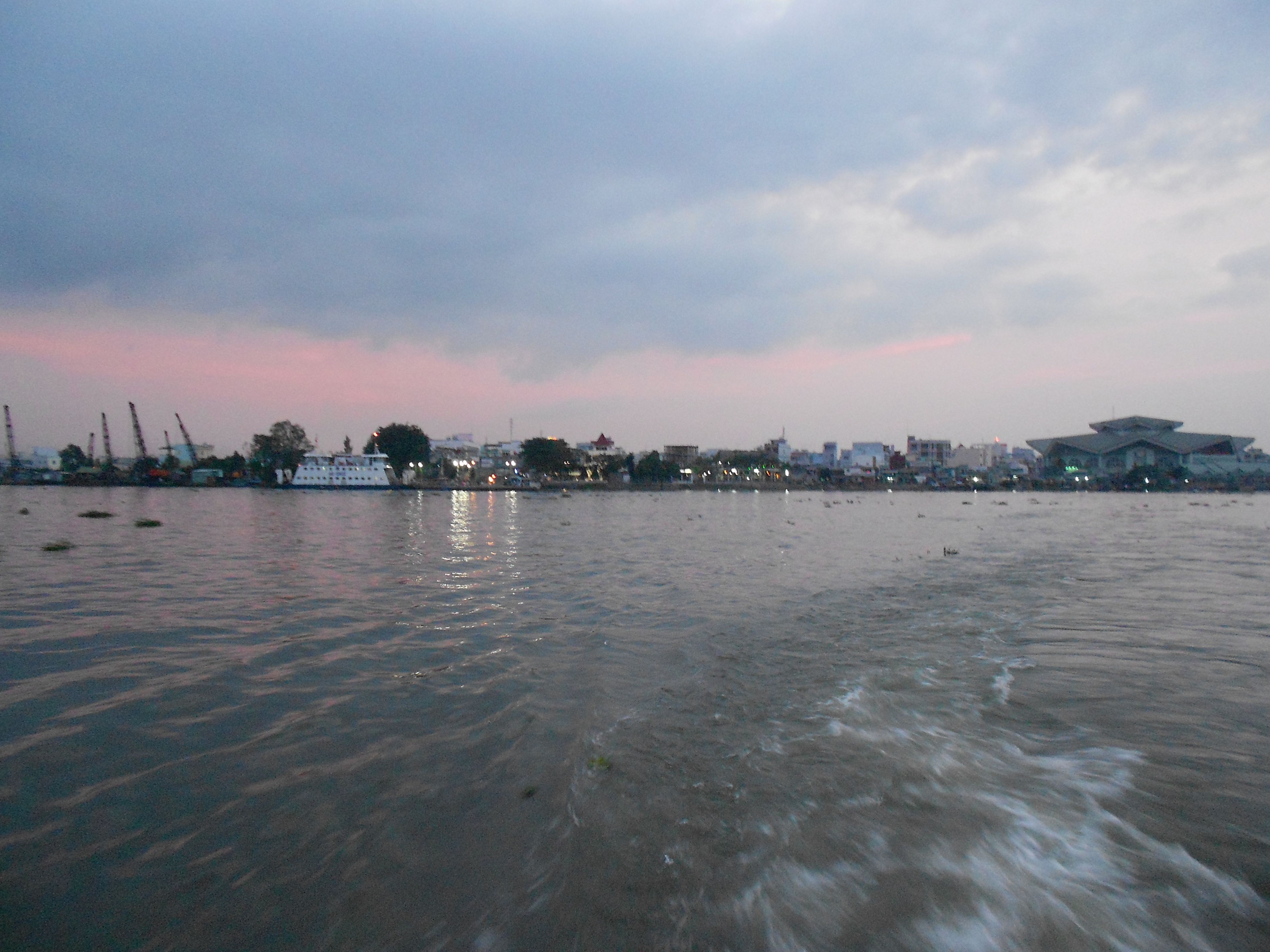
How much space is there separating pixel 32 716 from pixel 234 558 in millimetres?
11730

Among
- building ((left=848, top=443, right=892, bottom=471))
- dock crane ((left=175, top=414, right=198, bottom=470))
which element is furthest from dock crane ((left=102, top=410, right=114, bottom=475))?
building ((left=848, top=443, right=892, bottom=471))

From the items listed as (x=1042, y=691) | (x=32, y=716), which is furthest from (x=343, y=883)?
(x=1042, y=691)

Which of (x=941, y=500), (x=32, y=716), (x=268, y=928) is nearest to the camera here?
(x=268, y=928)

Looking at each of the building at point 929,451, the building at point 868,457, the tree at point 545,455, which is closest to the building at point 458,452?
the tree at point 545,455

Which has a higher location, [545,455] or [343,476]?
[545,455]

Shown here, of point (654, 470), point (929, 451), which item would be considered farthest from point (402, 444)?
point (929, 451)

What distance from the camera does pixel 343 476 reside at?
99062 mm

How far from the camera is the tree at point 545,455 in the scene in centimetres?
11544

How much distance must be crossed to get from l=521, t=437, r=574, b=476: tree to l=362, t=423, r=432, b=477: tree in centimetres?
1916

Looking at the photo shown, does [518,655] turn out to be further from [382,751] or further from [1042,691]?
[1042,691]

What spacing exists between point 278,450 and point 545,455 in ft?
181

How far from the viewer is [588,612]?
10.1 m

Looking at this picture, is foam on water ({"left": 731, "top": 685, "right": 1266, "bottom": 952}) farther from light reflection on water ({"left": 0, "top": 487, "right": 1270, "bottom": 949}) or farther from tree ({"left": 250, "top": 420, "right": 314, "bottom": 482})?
tree ({"left": 250, "top": 420, "right": 314, "bottom": 482})

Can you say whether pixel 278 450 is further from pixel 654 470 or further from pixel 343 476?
pixel 654 470
